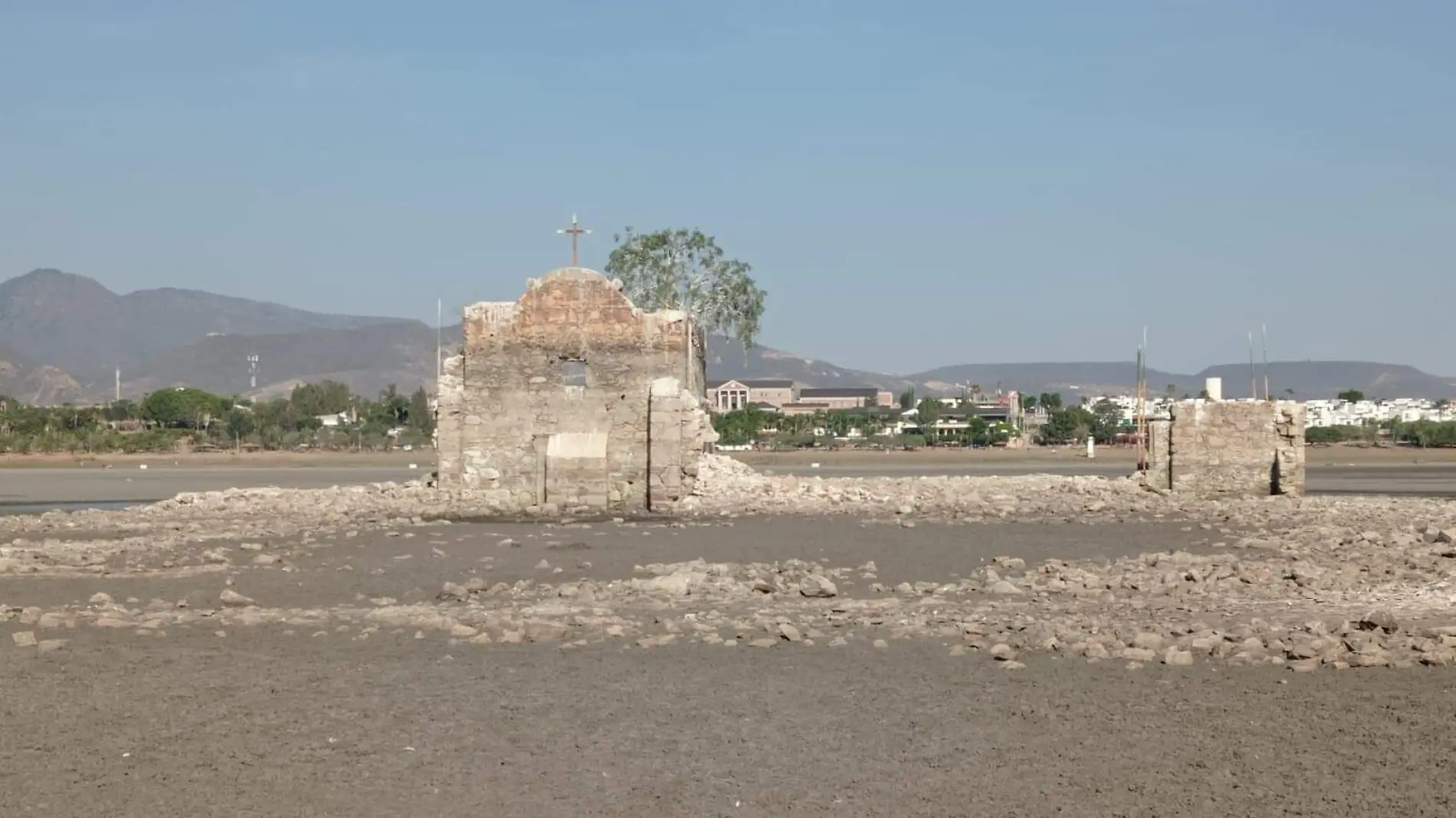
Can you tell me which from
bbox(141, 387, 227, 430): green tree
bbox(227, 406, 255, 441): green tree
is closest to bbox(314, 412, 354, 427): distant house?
bbox(227, 406, 255, 441): green tree

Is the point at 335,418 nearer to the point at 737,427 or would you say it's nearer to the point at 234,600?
the point at 737,427

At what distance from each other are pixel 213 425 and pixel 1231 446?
228ft

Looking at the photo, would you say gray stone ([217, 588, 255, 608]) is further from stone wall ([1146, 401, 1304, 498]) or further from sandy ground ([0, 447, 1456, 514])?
stone wall ([1146, 401, 1304, 498])

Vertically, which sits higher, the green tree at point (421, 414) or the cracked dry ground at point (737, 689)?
the green tree at point (421, 414)

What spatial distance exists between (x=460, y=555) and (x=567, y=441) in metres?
7.56

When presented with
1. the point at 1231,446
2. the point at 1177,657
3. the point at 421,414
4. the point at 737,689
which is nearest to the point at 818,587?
the point at 1177,657

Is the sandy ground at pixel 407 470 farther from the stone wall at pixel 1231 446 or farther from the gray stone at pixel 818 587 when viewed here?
the gray stone at pixel 818 587

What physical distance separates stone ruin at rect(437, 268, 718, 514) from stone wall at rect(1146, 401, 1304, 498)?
7.72m

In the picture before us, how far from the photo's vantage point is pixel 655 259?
152 ft

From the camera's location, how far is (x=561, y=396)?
25094 mm

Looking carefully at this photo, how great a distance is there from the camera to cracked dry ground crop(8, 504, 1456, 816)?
6973mm

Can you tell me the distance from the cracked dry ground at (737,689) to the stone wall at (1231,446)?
962 cm

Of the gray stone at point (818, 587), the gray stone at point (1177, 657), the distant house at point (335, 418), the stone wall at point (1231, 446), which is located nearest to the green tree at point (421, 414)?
the distant house at point (335, 418)

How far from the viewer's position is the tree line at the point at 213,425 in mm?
65062
